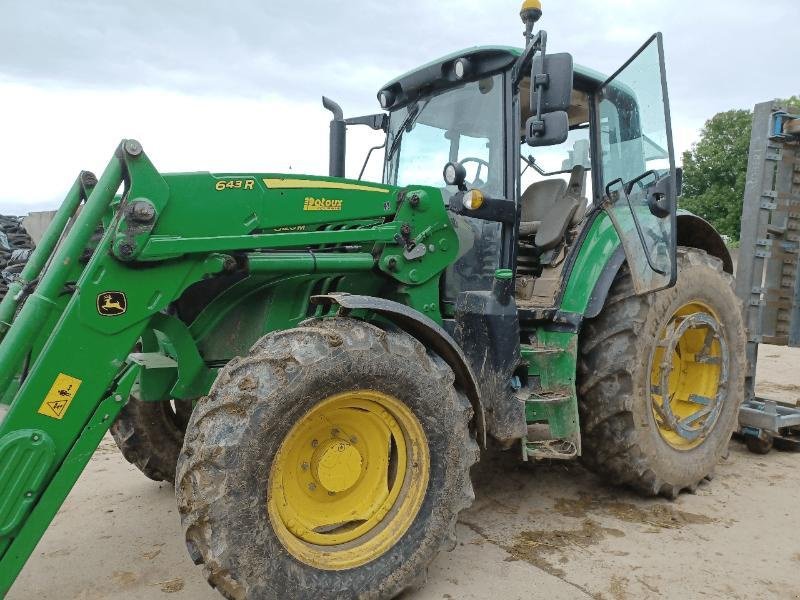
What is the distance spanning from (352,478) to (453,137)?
6.89ft

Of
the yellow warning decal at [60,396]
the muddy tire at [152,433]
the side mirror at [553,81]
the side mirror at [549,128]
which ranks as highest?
the side mirror at [553,81]

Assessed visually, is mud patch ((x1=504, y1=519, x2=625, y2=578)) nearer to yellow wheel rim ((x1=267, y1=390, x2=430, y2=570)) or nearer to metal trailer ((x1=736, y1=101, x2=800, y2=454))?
yellow wheel rim ((x1=267, y1=390, x2=430, y2=570))

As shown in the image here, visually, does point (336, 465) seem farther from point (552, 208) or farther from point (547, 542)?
point (552, 208)

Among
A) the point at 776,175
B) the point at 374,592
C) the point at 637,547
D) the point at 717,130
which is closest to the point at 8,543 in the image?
the point at 374,592

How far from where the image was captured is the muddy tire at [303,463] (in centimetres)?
232

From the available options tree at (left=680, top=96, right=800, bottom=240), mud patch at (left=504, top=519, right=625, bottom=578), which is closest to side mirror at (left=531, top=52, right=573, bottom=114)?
mud patch at (left=504, top=519, right=625, bottom=578)

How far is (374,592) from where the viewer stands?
2586 millimetres

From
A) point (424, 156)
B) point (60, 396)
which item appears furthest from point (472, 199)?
point (60, 396)

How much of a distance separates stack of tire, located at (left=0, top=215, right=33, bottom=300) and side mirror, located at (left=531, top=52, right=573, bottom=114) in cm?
816

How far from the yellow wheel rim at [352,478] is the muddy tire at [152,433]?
1.23 m

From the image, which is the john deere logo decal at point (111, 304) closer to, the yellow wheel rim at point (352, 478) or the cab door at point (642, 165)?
the yellow wheel rim at point (352, 478)

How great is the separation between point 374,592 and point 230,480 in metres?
0.76

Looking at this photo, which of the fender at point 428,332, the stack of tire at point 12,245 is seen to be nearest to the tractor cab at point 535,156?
the fender at point 428,332

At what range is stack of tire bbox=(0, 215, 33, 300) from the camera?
9.36 metres
